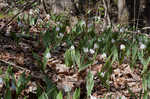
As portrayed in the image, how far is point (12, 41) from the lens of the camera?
259 centimetres

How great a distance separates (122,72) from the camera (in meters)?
2.32

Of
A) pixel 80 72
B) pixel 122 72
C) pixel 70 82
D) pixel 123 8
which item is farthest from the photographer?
pixel 123 8

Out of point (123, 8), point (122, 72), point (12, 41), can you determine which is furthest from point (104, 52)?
point (123, 8)

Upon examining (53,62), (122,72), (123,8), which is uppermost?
(123,8)

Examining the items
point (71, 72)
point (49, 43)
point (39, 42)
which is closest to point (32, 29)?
point (39, 42)

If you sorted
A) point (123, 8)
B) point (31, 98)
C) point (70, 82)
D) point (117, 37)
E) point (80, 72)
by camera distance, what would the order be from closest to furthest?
point (31, 98) < point (70, 82) < point (80, 72) < point (117, 37) < point (123, 8)

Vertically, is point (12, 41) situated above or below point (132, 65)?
above

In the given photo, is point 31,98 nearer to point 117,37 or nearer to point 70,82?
point 70,82

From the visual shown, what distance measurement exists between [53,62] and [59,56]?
195 mm

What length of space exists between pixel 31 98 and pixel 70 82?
45cm

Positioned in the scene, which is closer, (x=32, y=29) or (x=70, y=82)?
(x=70, y=82)

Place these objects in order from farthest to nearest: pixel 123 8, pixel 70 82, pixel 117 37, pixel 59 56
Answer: pixel 123 8
pixel 117 37
pixel 59 56
pixel 70 82

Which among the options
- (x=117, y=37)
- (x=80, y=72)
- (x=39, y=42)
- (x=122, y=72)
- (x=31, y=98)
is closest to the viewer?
(x=31, y=98)

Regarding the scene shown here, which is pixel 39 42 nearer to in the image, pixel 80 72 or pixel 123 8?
pixel 80 72
